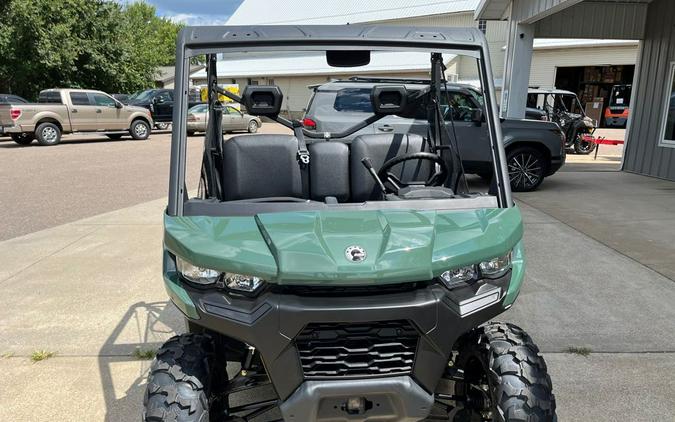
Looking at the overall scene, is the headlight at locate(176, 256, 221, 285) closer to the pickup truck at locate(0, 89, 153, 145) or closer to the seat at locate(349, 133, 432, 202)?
the seat at locate(349, 133, 432, 202)

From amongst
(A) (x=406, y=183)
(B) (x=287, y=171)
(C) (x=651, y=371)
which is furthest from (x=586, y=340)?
(B) (x=287, y=171)

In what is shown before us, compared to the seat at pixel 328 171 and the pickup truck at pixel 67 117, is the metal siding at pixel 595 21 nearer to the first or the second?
the seat at pixel 328 171

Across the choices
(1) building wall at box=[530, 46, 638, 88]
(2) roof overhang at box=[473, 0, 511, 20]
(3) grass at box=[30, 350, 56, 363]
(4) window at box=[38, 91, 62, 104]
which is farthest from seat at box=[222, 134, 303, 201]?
(1) building wall at box=[530, 46, 638, 88]

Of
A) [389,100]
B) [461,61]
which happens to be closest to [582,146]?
[461,61]

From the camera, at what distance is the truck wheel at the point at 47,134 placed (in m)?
15.5

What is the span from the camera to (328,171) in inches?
128

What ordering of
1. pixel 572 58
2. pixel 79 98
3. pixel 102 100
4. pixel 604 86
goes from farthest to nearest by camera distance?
1. pixel 604 86
2. pixel 572 58
3. pixel 102 100
4. pixel 79 98

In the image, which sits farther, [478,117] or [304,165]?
[304,165]

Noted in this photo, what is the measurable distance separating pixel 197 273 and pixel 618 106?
28341 millimetres

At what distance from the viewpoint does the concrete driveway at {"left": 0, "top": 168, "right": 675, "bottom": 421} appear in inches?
118

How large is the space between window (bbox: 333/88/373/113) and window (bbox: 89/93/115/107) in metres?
11.7

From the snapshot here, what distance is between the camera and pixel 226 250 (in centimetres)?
188

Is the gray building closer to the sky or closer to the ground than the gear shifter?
closer to the sky

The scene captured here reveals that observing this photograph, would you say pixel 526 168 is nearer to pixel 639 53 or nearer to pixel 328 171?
pixel 639 53
